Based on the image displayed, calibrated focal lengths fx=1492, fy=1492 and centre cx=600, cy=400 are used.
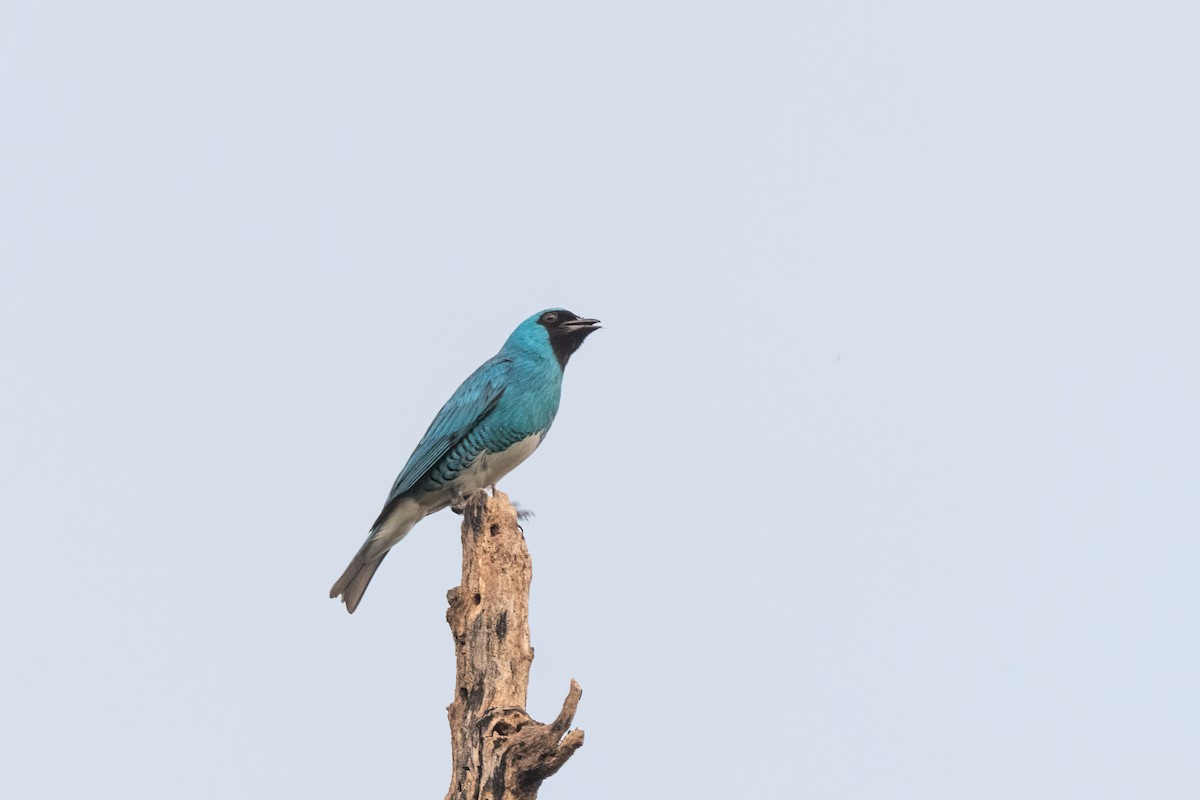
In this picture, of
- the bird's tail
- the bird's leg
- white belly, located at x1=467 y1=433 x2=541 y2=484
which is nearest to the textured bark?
white belly, located at x1=467 y1=433 x2=541 y2=484

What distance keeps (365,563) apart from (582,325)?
2345mm

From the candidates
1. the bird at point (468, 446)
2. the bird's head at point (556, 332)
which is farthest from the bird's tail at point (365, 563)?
the bird's head at point (556, 332)

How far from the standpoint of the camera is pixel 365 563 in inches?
408

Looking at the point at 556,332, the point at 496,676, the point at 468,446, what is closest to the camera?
the point at 496,676

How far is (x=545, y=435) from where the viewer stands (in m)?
10.6

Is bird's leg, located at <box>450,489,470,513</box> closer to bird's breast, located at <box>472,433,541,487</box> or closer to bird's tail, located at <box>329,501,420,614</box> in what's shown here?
bird's breast, located at <box>472,433,541,487</box>

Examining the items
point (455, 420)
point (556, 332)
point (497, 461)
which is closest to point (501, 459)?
point (497, 461)

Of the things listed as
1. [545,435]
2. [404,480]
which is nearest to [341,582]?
[404,480]

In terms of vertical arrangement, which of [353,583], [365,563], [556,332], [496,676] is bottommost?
[496,676]

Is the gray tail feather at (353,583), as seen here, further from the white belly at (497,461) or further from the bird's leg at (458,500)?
the white belly at (497,461)

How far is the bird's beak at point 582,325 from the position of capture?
432 inches

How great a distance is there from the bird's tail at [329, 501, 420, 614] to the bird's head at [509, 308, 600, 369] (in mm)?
1589

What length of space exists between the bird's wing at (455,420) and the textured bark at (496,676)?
1872 mm

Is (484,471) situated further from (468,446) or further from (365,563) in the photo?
(365,563)
